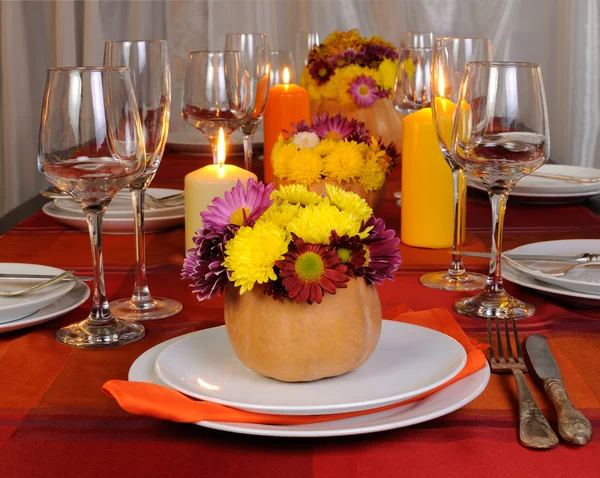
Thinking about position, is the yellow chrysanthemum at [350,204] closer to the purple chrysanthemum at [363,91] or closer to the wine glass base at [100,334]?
the wine glass base at [100,334]

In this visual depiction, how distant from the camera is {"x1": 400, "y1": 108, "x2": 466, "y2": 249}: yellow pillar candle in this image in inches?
49.9

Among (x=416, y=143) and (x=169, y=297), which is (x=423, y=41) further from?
(x=169, y=297)

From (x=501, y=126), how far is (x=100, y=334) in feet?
1.48

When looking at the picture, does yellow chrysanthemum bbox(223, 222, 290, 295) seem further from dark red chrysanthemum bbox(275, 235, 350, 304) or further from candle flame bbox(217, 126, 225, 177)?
candle flame bbox(217, 126, 225, 177)

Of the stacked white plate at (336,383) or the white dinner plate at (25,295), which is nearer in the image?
the stacked white plate at (336,383)

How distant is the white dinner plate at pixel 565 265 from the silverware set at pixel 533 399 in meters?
0.14

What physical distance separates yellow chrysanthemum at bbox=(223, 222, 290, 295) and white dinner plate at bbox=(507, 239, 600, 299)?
433 mm

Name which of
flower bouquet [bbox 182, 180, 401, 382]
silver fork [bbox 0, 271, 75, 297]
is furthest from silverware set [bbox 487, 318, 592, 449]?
silver fork [bbox 0, 271, 75, 297]

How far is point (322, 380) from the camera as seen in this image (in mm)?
683

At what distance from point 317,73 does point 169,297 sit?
926mm

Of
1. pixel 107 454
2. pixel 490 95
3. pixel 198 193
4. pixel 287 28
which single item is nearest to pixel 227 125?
pixel 198 193

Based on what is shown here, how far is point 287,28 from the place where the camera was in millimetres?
3172

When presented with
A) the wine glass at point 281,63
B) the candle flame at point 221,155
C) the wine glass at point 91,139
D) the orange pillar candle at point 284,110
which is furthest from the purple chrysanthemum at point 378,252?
the wine glass at point 281,63

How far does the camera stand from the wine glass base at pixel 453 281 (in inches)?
42.1
